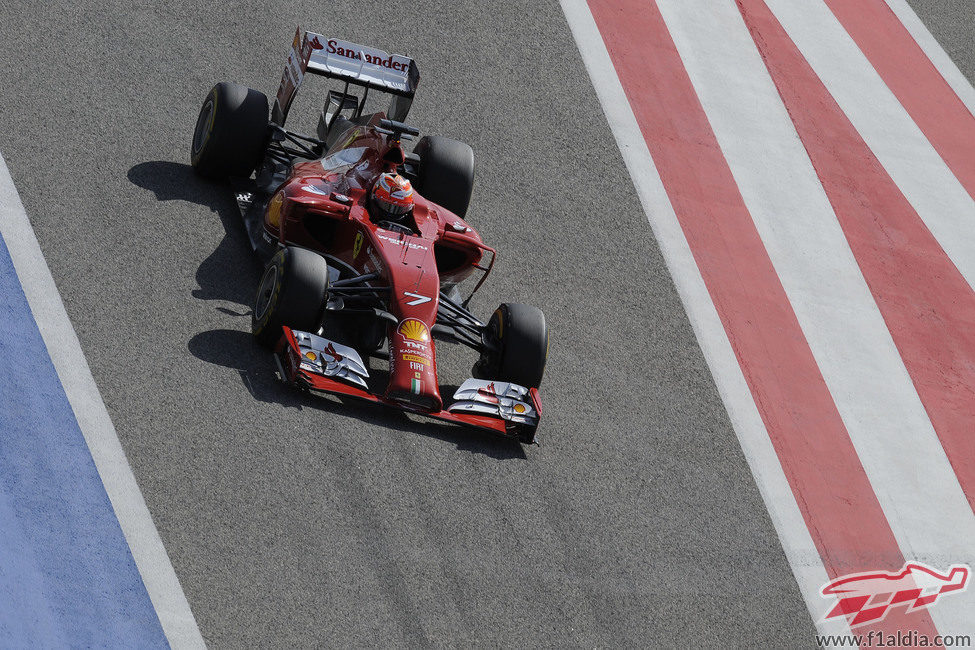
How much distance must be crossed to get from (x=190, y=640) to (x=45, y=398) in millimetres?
2330

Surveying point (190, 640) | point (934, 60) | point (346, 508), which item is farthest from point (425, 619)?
point (934, 60)

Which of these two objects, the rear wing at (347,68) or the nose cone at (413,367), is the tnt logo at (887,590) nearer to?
the nose cone at (413,367)

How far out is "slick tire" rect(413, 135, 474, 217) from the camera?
465 inches

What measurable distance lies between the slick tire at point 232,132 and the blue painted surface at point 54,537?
2.98m

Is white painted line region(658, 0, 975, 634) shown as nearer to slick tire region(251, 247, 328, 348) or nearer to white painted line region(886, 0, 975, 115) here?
white painted line region(886, 0, 975, 115)

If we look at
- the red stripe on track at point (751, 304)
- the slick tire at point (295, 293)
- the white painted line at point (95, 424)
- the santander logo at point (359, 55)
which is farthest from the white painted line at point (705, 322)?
the white painted line at point (95, 424)

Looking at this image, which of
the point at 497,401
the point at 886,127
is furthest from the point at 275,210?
the point at 886,127

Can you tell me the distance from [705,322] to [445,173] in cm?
317

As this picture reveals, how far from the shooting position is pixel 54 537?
8273mm

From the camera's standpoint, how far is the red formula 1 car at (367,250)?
9797 millimetres

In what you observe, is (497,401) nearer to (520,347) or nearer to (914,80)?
(520,347)

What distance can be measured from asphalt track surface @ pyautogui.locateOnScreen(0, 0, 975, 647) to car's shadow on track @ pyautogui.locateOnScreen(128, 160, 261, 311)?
27 millimetres

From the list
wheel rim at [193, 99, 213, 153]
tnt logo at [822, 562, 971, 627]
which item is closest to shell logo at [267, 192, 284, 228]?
wheel rim at [193, 99, 213, 153]

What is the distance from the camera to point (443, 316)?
10625 mm
